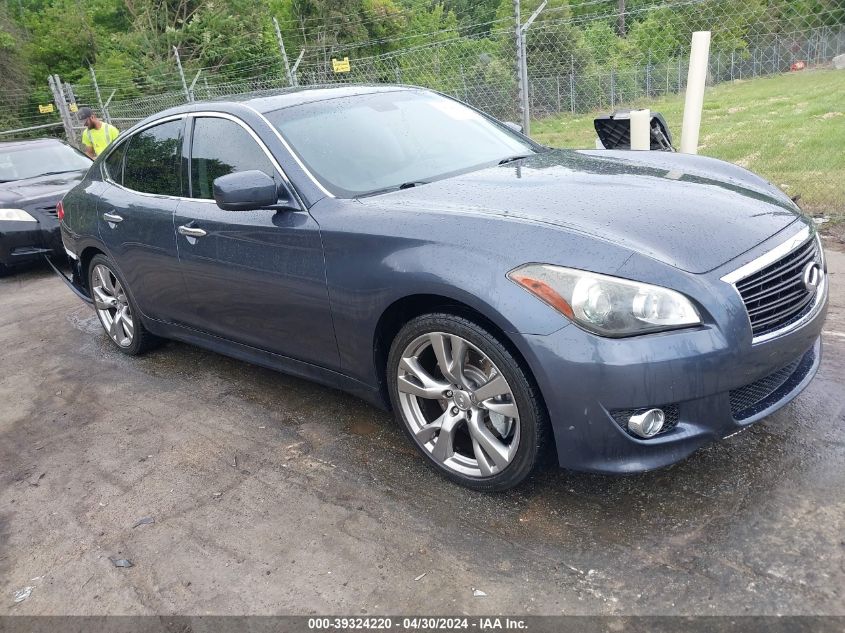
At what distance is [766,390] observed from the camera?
2.69m

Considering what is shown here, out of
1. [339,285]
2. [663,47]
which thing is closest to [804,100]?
[663,47]

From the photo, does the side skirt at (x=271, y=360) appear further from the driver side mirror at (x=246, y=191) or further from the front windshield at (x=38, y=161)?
the front windshield at (x=38, y=161)

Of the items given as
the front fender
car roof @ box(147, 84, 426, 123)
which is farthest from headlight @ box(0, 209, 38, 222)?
the front fender

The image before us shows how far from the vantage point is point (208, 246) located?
3.85 meters

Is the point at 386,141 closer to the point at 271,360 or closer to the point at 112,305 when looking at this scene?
the point at 271,360

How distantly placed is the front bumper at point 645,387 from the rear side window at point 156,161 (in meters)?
2.66

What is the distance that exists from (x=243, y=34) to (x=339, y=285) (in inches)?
1118

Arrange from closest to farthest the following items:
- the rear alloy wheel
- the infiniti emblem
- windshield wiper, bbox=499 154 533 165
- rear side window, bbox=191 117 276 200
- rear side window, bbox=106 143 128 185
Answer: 1. the infiniti emblem
2. rear side window, bbox=191 117 276 200
3. windshield wiper, bbox=499 154 533 165
4. rear side window, bbox=106 143 128 185
5. the rear alloy wheel

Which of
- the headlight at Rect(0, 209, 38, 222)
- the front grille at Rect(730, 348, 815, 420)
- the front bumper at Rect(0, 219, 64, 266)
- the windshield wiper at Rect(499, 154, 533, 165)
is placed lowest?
the front bumper at Rect(0, 219, 64, 266)

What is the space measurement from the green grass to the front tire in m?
4.94

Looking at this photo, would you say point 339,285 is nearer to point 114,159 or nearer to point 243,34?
point 114,159

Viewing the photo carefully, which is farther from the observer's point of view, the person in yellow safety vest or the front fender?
the person in yellow safety vest

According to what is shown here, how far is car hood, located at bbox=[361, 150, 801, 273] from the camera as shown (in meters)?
2.63

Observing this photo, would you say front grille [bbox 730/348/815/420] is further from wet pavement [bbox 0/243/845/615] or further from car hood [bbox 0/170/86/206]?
car hood [bbox 0/170/86/206]
